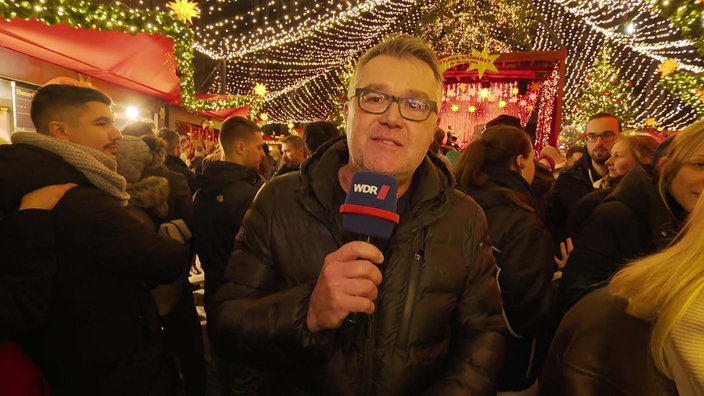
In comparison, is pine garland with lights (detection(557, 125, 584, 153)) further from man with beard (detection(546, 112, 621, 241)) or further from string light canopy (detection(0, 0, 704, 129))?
man with beard (detection(546, 112, 621, 241))

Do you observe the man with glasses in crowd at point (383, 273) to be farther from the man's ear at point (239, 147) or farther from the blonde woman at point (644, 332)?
the man's ear at point (239, 147)

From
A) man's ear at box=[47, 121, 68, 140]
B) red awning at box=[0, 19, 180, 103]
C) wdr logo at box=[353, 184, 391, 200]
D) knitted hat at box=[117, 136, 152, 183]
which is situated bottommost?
knitted hat at box=[117, 136, 152, 183]

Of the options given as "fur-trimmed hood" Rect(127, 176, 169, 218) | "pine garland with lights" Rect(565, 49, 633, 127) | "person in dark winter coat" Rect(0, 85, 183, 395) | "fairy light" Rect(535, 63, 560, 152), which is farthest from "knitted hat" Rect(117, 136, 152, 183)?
"pine garland with lights" Rect(565, 49, 633, 127)

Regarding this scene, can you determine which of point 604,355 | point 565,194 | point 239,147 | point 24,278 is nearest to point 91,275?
point 24,278

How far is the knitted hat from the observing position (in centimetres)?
304

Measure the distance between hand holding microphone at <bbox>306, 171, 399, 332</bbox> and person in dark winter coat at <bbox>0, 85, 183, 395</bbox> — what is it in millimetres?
1200

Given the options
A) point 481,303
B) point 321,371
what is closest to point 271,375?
point 321,371

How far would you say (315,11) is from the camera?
49.2 ft

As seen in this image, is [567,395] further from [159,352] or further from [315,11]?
[315,11]

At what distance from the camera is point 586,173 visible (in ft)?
14.4

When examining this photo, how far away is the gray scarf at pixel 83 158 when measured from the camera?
1.92 m

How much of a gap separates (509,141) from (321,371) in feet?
7.12

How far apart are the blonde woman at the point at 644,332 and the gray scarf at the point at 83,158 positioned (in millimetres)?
2130

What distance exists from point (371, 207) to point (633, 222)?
1898 mm
